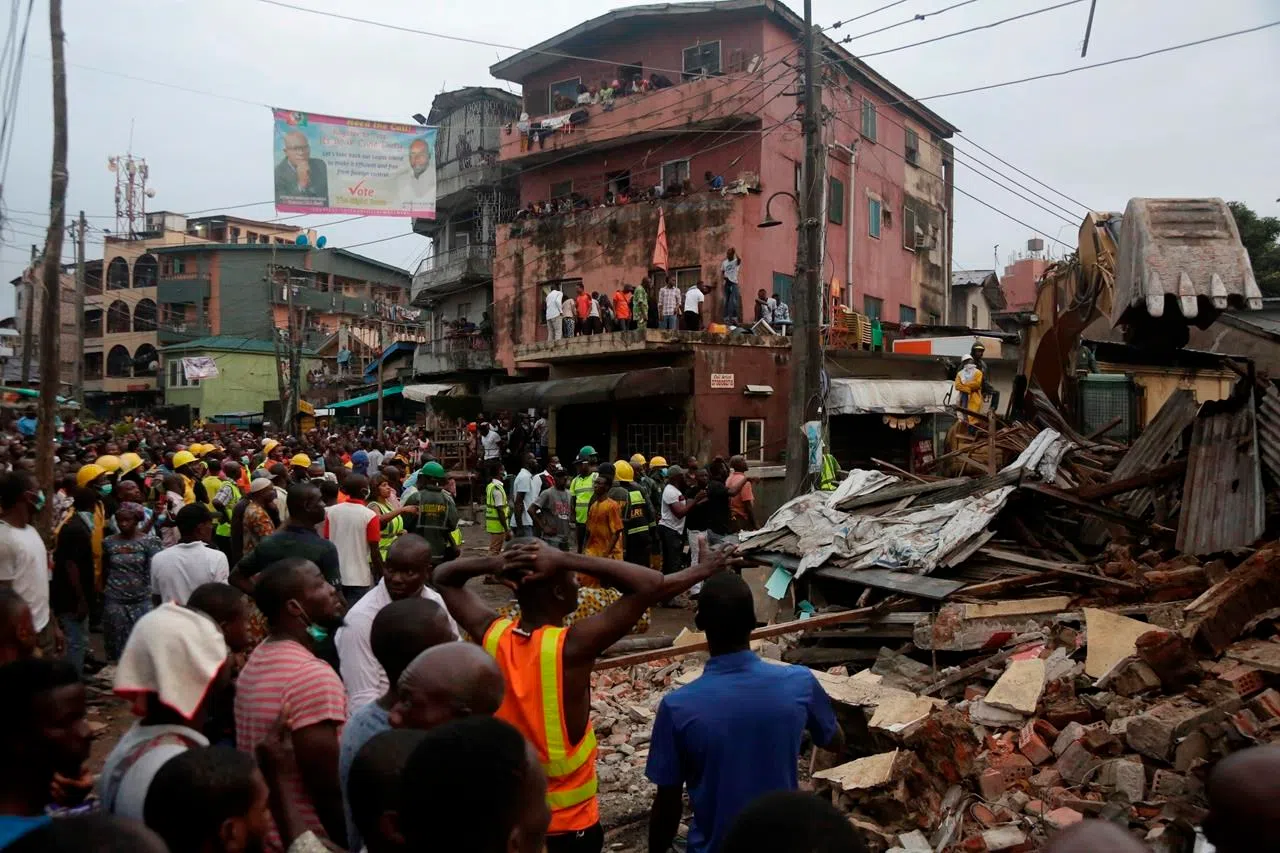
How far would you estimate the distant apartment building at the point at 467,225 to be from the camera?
33481 millimetres

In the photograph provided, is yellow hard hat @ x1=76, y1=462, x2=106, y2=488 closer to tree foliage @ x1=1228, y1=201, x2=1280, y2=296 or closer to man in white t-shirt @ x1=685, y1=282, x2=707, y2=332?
man in white t-shirt @ x1=685, y1=282, x2=707, y2=332

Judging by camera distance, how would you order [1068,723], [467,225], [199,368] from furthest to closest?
[199,368] < [467,225] < [1068,723]

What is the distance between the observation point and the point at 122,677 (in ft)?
8.41

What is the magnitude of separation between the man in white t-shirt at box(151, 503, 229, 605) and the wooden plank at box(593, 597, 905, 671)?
9.10 feet

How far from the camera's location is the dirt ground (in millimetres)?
5457

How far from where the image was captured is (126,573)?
7.30m

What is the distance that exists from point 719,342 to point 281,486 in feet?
39.8

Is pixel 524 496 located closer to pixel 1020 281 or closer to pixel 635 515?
pixel 635 515

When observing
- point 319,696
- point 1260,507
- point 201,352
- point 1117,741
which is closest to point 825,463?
point 1260,507

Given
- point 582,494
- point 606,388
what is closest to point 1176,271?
point 582,494

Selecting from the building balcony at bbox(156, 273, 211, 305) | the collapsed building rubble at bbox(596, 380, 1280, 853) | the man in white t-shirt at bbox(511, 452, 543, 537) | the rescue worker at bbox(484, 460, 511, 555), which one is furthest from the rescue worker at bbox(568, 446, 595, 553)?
the building balcony at bbox(156, 273, 211, 305)

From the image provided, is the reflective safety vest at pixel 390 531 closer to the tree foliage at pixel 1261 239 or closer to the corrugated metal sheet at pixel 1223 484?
the corrugated metal sheet at pixel 1223 484

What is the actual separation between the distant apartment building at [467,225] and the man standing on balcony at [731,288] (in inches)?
432

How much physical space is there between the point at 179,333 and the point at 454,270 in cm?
2477
